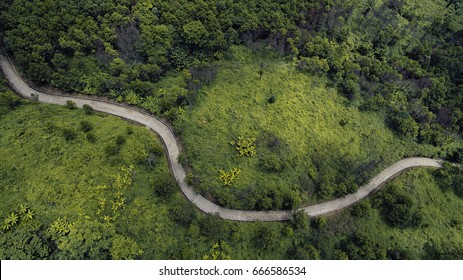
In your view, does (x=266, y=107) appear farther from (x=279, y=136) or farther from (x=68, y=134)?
(x=68, y=134)

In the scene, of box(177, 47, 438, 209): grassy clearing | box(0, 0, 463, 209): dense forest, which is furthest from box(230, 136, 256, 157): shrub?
box(0, 0, 463, 209): dense forest

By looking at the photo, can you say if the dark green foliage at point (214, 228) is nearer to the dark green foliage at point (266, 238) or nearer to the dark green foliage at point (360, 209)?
the dark green foliage at point (266, 238)

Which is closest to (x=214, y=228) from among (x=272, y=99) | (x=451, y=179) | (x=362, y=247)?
(x=362, y=247)

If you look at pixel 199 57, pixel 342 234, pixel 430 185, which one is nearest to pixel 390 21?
pixel 430 185

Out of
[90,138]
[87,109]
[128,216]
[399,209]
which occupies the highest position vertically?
[90,138]

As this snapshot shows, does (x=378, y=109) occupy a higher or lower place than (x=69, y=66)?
lower

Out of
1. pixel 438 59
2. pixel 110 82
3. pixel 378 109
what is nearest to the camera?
pixel 110 82

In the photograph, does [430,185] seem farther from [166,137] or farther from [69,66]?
[69,66]
